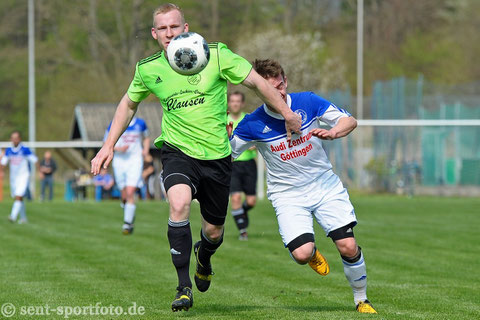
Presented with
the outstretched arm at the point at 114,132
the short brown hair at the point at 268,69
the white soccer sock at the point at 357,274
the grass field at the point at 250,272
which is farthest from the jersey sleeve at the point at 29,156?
the white soccer sock at the point at 357,274

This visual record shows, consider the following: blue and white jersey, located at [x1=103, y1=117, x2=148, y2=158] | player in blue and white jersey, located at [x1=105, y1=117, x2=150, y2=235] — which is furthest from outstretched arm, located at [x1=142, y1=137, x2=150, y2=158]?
blue and white jersey, located at [x1=103, y1=117, x2=148, y2=158]

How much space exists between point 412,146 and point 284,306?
24.1 metres

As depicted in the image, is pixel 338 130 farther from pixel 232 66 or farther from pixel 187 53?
pixel 187 53

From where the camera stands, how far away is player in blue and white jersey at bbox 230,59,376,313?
23.3ft

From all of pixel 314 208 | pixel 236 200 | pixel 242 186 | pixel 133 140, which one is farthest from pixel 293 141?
pixel 133 140

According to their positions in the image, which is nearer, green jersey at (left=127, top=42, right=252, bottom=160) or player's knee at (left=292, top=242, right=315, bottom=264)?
green jersey at (left=127, top=42, right=252, bottom=160)

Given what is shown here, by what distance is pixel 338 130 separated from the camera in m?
6.83

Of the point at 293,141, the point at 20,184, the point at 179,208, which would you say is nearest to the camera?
the point at 179,208

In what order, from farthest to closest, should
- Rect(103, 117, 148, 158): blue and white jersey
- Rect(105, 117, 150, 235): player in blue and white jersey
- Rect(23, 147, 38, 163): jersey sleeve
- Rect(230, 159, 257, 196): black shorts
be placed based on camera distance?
Rect(23, 147, 38, 163): jersey sleeve
Rect(103, 117, 148, 158): blue and white jersey
Rect(105, 117, 150, 235): player in blue and white jersey
Rect(230, 159, 257, 196): black shorts

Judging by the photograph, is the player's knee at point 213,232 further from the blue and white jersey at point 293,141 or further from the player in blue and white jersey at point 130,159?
the player in blue and white jersey at point 130,159

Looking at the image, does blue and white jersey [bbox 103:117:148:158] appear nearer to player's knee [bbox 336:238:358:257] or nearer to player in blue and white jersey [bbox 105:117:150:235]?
player in blue and white jersey [bbox 105:117:150:235]

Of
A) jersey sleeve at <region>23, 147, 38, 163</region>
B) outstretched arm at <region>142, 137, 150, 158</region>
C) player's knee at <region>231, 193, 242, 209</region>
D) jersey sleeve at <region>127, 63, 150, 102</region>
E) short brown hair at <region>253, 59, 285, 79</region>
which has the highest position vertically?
short brown hair at <region>253, 59, 285, 79</region>

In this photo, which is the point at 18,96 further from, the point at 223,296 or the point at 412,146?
the point at 223,296

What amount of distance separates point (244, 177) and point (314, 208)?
7.22 metres
